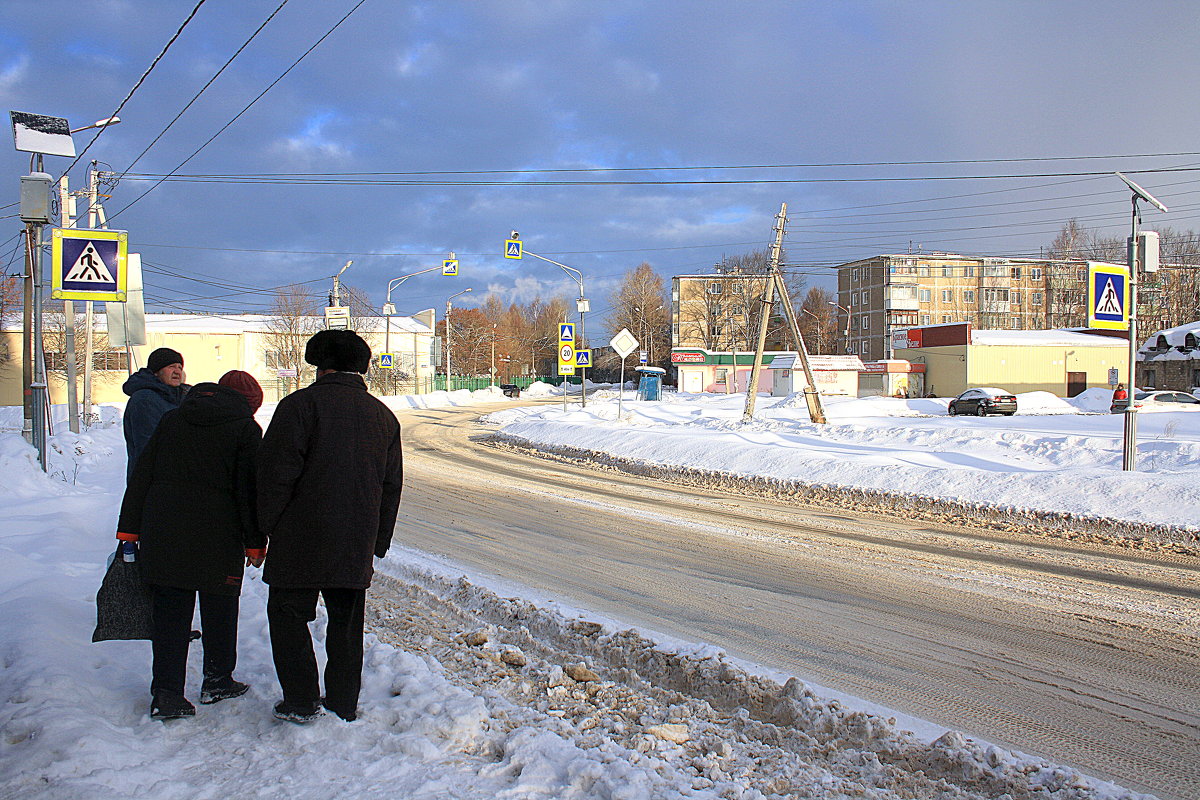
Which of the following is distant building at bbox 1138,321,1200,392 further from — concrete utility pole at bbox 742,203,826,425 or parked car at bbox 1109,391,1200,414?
concrete utility pole at bbox 742,203,826,425

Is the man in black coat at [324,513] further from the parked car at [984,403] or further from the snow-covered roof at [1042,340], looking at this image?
the snow-covered roof at [1042,340]

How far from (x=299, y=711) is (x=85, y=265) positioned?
1182cm

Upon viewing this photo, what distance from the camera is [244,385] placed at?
14.2ft

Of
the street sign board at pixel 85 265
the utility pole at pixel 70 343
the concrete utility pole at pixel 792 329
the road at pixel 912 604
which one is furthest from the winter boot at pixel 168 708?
the concrete utility pole at pixel 792 329

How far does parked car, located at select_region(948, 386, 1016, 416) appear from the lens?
125ft

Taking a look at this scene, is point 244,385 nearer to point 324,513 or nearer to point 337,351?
point 337,351

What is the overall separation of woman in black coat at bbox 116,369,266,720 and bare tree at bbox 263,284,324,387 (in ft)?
201

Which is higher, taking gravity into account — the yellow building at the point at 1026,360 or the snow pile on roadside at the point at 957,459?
the yellow building at the point at 1026,360

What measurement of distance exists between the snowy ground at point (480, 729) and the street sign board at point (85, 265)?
8.18 m

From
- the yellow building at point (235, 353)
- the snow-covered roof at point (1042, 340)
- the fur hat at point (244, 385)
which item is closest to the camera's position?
the fur hat at point (244, 385)

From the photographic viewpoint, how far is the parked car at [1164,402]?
106ft

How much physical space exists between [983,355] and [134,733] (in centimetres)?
5644

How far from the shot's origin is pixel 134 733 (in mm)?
3689

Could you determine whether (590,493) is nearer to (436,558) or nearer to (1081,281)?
(436,558)
